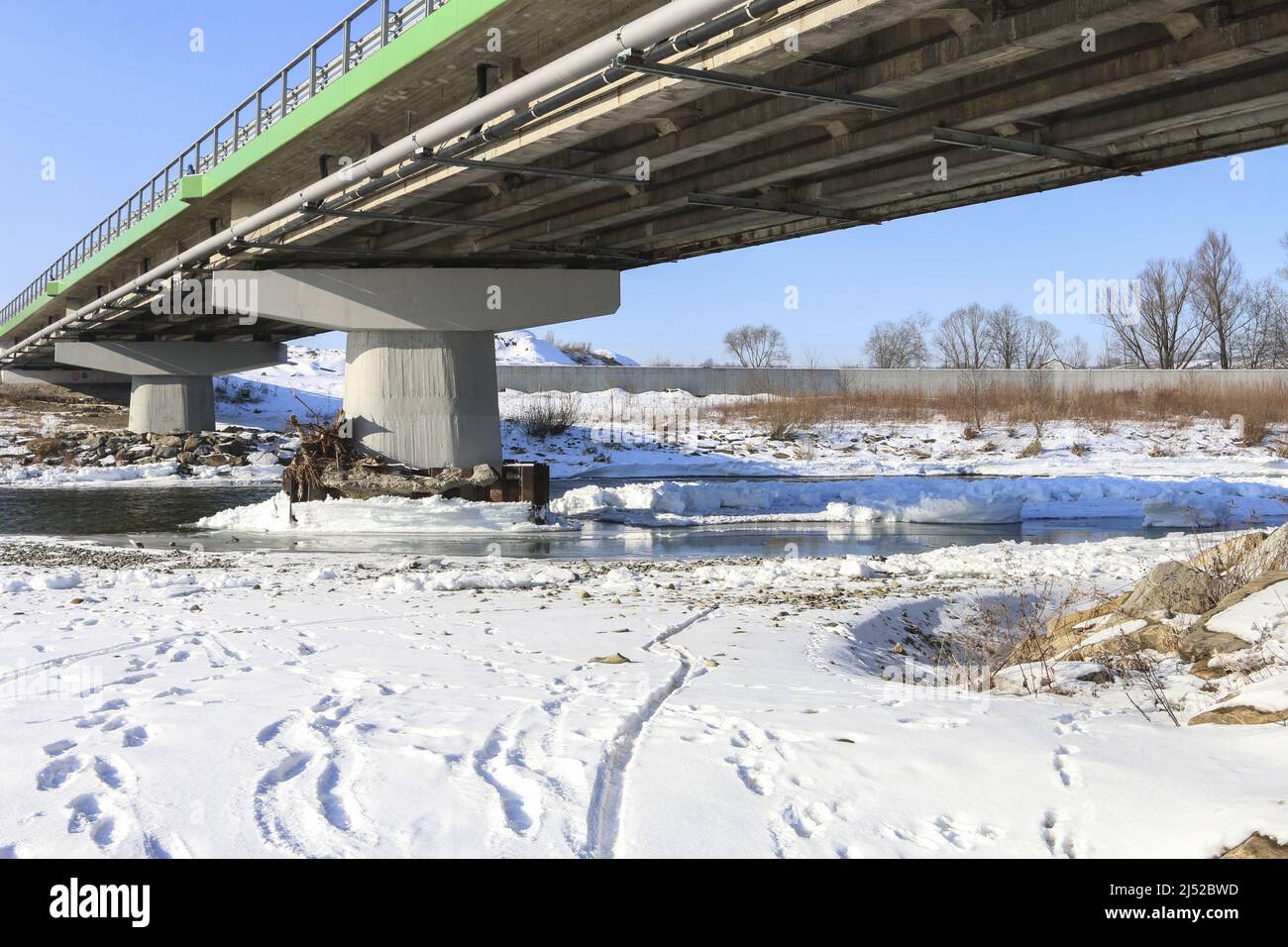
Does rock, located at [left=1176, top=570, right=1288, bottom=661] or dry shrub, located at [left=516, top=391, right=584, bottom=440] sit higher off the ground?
dry shrub, located at [left=516, top=391, right=584, bottom=440]

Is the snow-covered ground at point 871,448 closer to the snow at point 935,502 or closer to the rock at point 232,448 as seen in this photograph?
the rock at point 232,448

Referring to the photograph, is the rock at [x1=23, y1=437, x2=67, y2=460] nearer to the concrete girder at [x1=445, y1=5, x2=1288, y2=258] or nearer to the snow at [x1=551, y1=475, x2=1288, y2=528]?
Result: the snow at [x1=551, y1=475, x2=1288, y2=528]

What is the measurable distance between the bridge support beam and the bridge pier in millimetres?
27408

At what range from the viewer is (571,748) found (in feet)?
17.3

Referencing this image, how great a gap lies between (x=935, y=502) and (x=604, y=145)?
498 inches

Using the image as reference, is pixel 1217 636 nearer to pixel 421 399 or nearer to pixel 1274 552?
pixel 1274 552

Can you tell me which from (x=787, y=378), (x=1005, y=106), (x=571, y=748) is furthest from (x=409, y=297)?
(x=787, y=378)

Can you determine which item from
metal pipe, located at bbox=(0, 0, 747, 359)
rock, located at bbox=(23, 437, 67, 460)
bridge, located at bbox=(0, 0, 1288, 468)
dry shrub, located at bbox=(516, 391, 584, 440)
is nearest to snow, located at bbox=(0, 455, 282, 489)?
rock, located at bbox=(23, 437, 67, 460)

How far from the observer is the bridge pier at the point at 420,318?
24375mm

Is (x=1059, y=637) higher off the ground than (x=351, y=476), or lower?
lower

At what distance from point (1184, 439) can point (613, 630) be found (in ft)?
135

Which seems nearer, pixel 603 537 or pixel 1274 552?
pixel 1274 552

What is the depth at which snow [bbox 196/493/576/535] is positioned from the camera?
2231 cm

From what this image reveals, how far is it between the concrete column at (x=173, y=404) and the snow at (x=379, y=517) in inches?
1158
